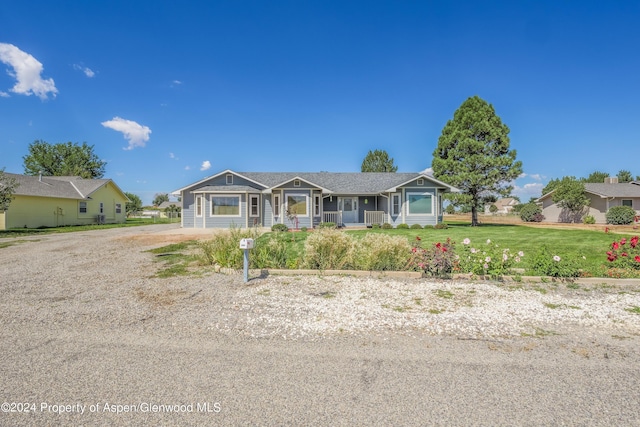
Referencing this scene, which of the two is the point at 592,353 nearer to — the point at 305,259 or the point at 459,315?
the point at 459,315

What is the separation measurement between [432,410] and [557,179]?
169 ft

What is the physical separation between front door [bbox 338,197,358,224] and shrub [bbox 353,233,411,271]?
15.3 meters

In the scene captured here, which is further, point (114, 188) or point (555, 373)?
point (114, 188)

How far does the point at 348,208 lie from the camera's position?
22906 millimetres

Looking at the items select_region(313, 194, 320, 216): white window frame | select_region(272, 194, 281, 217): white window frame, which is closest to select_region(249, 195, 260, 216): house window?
select_region(272, 194, 281, 217): white window frame

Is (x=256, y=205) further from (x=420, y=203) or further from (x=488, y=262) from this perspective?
(x=488, y=262)

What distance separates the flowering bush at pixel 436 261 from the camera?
6.67m

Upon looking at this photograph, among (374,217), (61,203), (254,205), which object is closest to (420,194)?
(374,217)

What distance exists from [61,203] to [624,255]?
35.4m

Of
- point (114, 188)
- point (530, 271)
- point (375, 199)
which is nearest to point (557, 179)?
point (375, 199)

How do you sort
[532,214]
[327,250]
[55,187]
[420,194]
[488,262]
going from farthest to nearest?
[532,214] < [55,187] < [420,194] < [327,250] < [488,262]

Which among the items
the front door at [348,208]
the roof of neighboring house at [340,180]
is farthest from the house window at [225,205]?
the front door at [348,208]

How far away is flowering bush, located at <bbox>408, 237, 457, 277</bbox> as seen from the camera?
667 cm

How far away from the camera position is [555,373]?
289 cm
